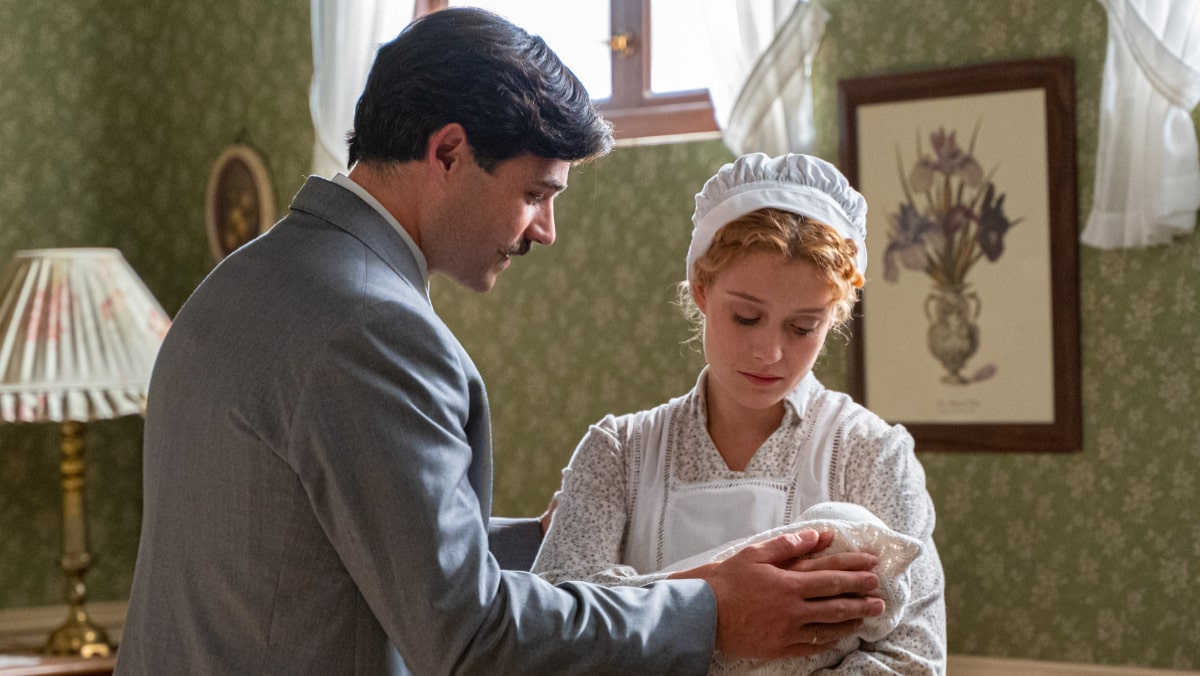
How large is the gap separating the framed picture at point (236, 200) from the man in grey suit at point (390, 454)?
360 centimetres

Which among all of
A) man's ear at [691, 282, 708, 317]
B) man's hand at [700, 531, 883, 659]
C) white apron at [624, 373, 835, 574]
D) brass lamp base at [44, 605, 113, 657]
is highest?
man's ear at [691, 282, 708, 317]

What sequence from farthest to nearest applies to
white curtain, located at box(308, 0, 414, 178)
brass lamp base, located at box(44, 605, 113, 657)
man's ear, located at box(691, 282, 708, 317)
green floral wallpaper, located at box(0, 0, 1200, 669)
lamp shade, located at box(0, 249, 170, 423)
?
white curtain, located at box(308, 0, 414, 178)
brass lamp base, located at box(44, 605, 113, 657)
lamp shade, located at box(0, 249, 170, 423)
green floral wallpaper, located at box(0, 0, 1200, 669)
man's ear, located at box(691, 282, 708, 317)

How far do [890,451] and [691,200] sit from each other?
8.50 ft

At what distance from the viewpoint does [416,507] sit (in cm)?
142

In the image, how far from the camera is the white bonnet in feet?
6.04

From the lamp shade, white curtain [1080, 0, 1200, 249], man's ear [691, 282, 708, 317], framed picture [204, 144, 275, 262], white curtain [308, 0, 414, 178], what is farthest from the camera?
framed picture [204, 144, 275, 262]

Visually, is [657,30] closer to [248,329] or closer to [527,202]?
[527,202]

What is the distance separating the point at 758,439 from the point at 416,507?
0.68 meters

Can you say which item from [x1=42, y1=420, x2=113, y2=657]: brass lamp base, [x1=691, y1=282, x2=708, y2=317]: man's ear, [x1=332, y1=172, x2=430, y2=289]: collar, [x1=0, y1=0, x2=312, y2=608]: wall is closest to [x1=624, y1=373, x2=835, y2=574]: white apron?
[x1=691, y1=282, x2=708, y2=317]: man's ear

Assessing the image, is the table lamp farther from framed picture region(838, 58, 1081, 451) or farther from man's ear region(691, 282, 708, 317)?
man's ear region(691, 282, 708, 317)

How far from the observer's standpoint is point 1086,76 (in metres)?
3.68

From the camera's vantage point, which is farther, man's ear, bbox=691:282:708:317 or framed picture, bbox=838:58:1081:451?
framed picture, bbox=838:58:1081:451

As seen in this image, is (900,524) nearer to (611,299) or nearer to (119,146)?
(611,299)

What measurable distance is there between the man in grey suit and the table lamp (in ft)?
8.54
